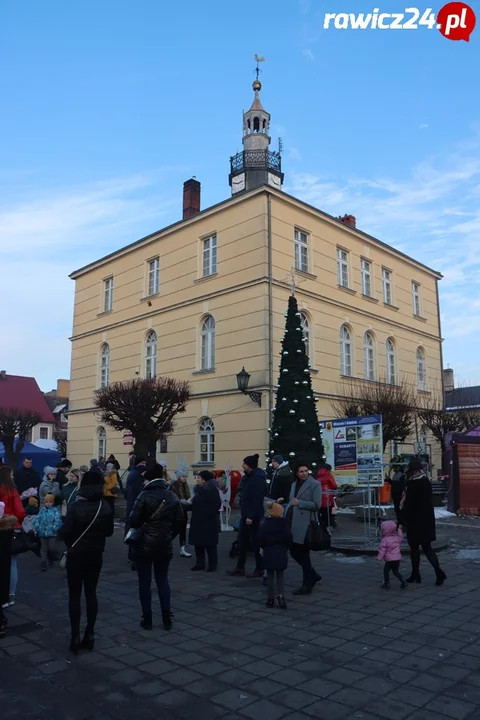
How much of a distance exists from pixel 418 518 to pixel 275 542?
2.43 meters

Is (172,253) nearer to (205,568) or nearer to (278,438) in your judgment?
(278,438)

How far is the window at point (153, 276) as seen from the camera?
2730 centimetres

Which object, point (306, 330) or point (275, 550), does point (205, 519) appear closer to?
point (275, 550)

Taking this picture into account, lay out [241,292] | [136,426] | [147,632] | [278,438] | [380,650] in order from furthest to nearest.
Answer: [241,292], [136,426], [278,438], [147,632], [380,650]

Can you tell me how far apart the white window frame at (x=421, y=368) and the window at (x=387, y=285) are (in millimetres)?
3601

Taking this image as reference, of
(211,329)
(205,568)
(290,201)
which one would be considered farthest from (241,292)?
(205,568)

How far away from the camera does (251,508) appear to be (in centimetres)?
876

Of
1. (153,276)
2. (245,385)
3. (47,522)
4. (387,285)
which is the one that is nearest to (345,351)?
(387,285)

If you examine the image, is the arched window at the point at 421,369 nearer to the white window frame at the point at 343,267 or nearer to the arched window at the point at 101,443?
the white window frame at the point at 343,267

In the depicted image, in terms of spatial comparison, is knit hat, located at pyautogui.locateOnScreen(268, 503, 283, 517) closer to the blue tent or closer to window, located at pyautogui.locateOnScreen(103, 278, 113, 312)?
the blue tent

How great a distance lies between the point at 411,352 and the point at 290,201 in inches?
445

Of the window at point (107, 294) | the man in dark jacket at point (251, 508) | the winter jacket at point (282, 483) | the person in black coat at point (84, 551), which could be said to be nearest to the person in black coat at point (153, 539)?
the person in black coat at point (84, 551)

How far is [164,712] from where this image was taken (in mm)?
3967

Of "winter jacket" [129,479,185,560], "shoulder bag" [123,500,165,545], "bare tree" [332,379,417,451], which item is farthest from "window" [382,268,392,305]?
"shoulder bag" [123,500,165,545]
